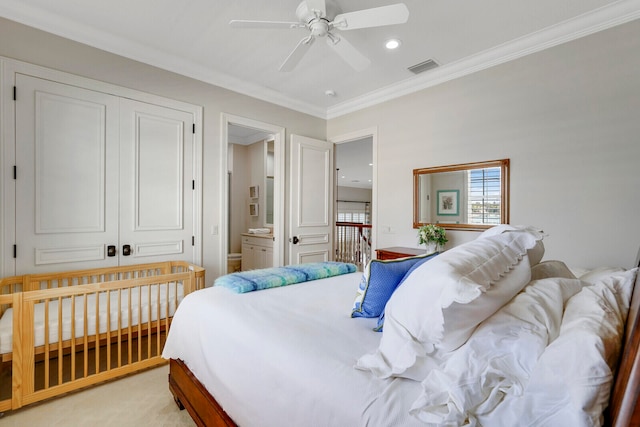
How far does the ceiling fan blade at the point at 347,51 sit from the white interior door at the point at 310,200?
1.71 meters

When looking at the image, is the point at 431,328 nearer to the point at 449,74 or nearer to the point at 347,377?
the point at 347,377

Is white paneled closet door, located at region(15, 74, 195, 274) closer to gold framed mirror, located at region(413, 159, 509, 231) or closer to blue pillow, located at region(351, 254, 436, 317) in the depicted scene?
blue pillow, located at region(351, 254, 436, 317)

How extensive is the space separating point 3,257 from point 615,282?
3629 millimetres

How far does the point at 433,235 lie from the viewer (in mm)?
3053

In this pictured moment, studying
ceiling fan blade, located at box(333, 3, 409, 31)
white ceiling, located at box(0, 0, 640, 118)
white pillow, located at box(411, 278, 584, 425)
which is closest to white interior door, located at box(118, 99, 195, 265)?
white ceiling, located at box(0, 0, 640, 118)

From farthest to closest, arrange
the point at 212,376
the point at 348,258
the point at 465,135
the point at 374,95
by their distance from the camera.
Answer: the point at 348,258 → the point at 374,95 → the point at 465,135 → the point at 212,376

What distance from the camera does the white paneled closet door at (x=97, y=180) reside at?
2.34 m

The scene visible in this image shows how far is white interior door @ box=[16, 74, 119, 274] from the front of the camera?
2.31 m

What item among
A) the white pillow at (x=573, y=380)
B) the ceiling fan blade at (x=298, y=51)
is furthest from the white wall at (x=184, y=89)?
the white pillow at (x=573, y=380)

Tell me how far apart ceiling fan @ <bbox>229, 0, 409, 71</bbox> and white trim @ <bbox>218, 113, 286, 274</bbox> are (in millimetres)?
1431

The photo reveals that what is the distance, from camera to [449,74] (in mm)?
3133

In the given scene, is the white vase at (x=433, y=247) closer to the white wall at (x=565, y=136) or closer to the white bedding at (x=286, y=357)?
the white wall at (x=565, y=136)

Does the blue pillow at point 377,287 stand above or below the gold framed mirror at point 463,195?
below

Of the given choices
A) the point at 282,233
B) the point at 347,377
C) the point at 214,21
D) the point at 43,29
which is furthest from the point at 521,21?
the point at 43,29
